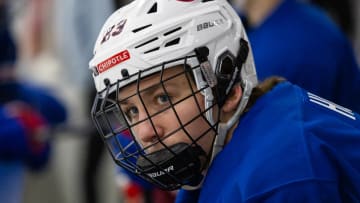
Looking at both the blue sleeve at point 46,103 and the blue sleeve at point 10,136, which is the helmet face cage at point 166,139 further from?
the blue sleeve at point 46,103

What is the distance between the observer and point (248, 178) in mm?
1882

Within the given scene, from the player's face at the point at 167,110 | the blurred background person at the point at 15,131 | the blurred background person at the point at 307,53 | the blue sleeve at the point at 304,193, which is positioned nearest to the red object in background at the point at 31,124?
the blurred background person at the point at 15,131

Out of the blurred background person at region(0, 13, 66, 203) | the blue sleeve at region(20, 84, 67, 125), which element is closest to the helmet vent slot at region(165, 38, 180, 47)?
the blurred background person at region(0, 13, 66, 203)

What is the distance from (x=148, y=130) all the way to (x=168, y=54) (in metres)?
0.18

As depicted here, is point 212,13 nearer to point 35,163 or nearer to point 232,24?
point 232,24

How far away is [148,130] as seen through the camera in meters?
2.05

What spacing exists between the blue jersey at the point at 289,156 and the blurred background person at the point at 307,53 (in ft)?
2.35

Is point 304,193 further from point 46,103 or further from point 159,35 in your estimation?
point 46,103

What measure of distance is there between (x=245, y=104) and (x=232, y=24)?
19 cm

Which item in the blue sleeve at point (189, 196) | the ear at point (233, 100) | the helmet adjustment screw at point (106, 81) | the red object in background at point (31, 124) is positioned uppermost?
the helmet adjustment screw at point (106, 81)

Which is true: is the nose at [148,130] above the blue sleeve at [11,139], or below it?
above

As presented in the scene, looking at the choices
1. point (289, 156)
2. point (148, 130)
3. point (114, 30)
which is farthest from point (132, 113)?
point (289, 156)

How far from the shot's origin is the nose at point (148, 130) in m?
2.04

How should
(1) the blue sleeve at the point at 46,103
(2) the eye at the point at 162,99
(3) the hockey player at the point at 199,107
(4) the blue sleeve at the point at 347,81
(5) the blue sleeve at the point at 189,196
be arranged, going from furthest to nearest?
(1) the blue sleeve at the point at 46,103
(4) the blue sleeve at the point at 347,81
(5) the blue sleeve at the point at 189,196
(2) the eye at the point at 162,99
(3) the hockey player at the point at 199,107
